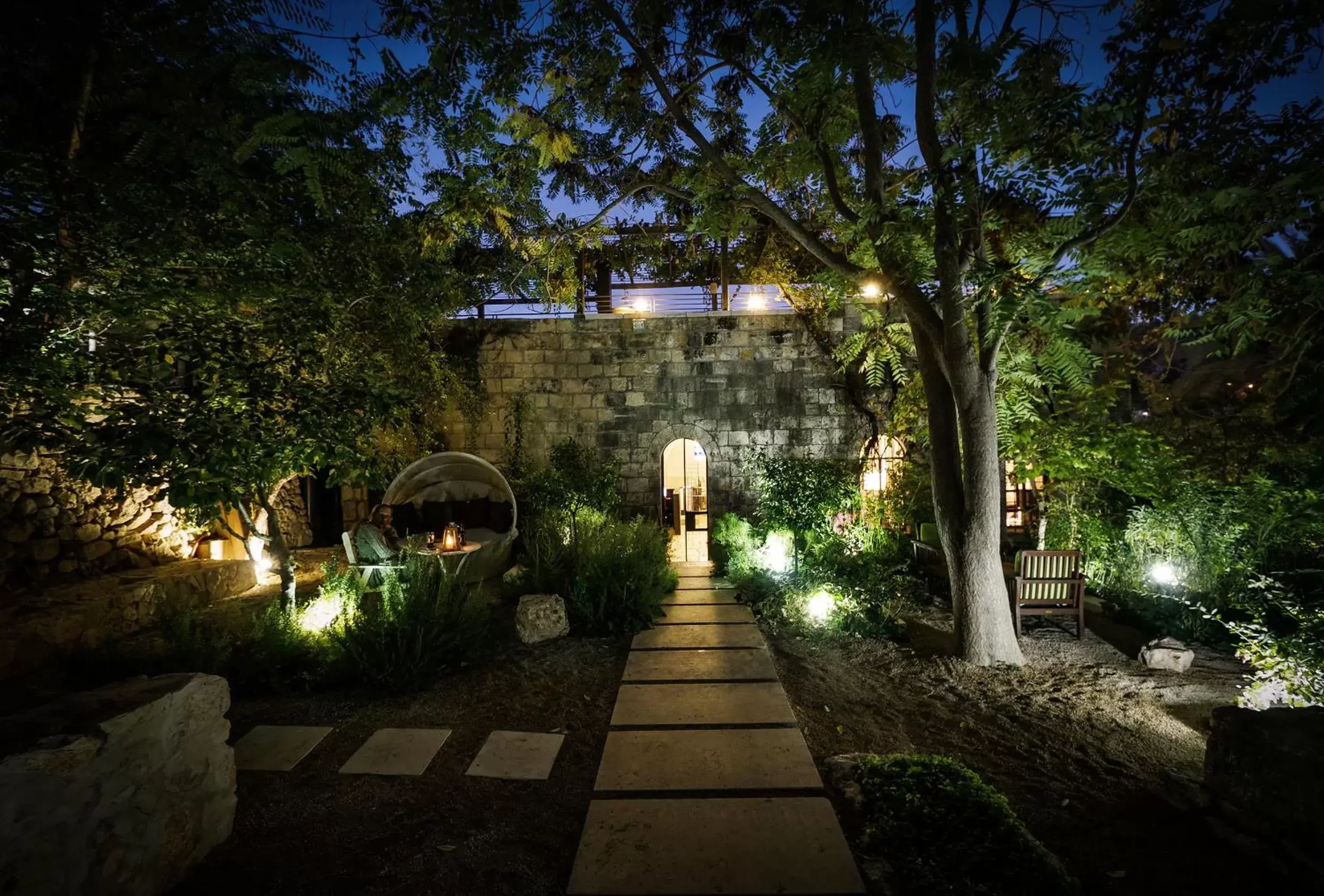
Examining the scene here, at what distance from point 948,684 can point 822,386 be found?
5857mm

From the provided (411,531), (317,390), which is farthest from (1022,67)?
(411,531)

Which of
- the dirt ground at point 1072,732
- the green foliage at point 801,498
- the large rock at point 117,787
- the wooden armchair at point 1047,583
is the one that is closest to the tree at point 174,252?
the large rock at point 117,787

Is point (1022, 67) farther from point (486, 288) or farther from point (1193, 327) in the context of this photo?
point (486, 288)

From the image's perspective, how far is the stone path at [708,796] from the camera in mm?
2420

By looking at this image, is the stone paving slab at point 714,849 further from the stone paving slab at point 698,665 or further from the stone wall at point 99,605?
the stone wall at point 99,605

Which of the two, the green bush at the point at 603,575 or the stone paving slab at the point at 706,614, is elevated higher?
the green bush at the point at 603,575

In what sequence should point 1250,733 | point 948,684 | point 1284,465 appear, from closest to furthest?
point 1250,733
point 948,684
point 1284,465

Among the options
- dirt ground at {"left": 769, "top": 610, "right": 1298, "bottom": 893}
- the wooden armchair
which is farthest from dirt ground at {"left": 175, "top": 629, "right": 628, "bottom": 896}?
the wooden armchair

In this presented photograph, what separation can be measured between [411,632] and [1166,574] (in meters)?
7.65

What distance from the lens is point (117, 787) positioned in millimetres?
2199

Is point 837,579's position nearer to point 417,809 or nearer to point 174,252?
point 417,809

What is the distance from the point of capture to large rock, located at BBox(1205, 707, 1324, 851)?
240 centimetres

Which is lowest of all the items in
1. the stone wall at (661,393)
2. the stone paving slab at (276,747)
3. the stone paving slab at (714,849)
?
the stone paving slab at (714,849)

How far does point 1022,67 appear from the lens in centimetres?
441
